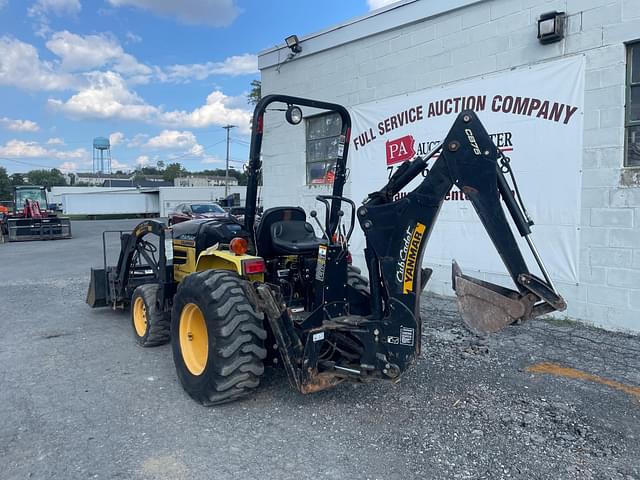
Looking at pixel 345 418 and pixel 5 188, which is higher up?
Answer: pixel 5 188

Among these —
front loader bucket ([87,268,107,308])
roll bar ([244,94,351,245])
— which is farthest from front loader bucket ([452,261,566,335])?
front loader bucket ([87,268,107,308])

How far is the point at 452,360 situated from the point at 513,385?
72cm

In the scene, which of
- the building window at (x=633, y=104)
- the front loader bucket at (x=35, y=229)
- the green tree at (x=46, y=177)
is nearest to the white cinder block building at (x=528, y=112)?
the building window at (x=633, y=104)

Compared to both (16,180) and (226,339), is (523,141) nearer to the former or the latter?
(226,339)

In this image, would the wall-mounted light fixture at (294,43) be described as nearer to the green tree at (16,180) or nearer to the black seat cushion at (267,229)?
the black seat cushion at (267,229)

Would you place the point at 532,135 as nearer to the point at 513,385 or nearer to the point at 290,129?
the point at 513,385

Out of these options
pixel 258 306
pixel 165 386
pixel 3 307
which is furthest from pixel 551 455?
pixel 3 307

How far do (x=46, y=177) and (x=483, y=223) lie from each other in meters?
110

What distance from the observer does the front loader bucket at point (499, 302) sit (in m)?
3.20

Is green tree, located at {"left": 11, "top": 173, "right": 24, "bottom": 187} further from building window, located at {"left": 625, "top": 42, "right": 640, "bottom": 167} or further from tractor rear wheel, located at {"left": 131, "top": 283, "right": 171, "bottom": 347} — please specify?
building window, located at {"left": 625, "top": 42, "right": 640, "bottom": 167}

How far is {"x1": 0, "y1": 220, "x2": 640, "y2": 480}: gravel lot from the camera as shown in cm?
308

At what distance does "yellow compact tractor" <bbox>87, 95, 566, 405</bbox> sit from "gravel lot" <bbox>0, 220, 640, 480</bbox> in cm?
33

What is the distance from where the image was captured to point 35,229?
67.3 ft

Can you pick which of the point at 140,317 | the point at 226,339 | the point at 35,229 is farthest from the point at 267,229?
the point at 35,229
